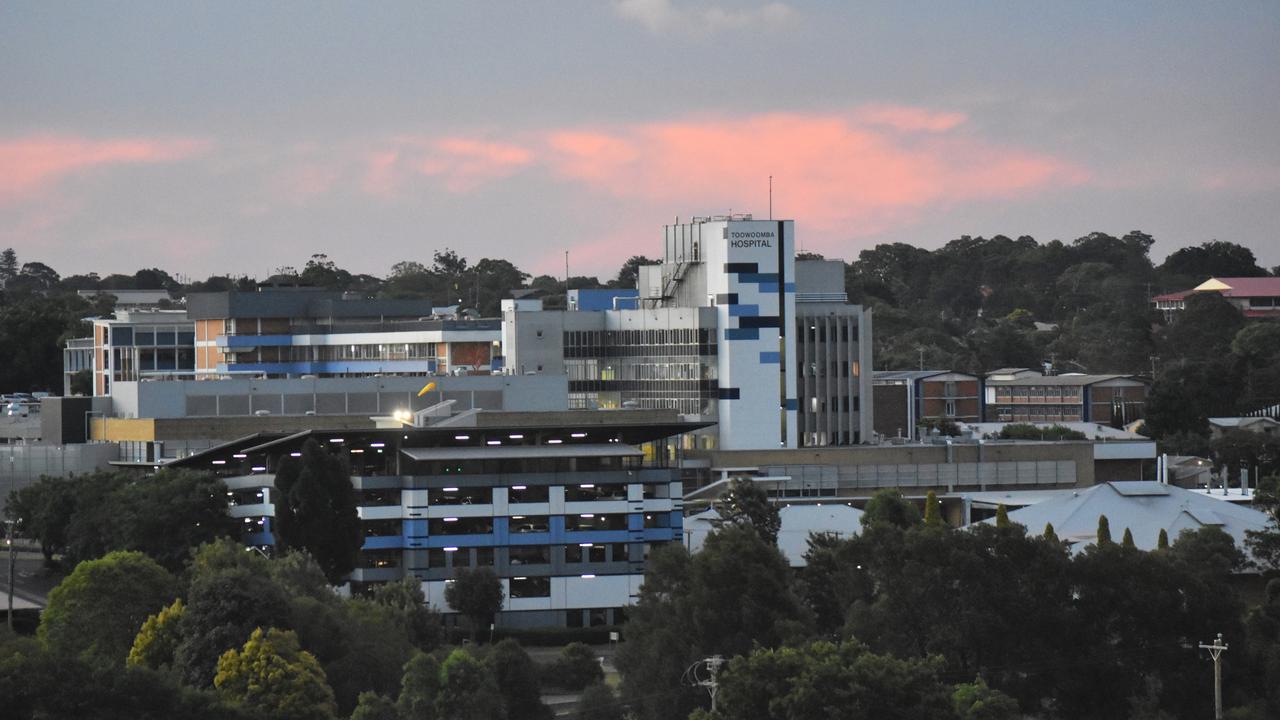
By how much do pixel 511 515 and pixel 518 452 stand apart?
251cm

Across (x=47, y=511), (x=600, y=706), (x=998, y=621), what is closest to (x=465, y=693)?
(x=600, y=706)

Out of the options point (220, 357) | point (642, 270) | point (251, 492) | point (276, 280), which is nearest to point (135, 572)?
point (251, 492)

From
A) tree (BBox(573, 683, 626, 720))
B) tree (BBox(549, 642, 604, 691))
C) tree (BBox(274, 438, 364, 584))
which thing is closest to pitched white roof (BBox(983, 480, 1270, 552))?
tree (BBox(549, 642, 604, 691))

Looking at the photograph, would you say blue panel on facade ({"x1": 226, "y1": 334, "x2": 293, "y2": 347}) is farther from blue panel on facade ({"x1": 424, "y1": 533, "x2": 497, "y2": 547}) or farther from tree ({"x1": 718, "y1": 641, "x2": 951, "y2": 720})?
tree ({"x1": 718, "y1": 641, "x2": 951, "y2": 720})

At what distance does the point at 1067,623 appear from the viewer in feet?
237

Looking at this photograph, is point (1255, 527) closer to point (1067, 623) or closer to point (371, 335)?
point (1067, 623)

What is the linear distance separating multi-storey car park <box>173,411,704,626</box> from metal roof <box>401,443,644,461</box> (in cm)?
8

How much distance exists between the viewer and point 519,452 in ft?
305

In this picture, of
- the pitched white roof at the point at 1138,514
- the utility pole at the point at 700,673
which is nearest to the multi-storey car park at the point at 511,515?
the pitched white roof at the point at 1138,514

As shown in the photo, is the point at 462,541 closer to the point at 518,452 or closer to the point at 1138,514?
the point at 518,452

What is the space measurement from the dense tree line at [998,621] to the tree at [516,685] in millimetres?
2983

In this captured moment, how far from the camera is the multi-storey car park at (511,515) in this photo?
91625 millimetres

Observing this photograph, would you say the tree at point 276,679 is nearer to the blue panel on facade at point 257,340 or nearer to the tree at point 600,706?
the tree at point 600,706

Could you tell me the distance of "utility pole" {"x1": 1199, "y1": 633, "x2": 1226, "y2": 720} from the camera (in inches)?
2628
